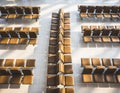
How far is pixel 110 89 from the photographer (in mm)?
7406

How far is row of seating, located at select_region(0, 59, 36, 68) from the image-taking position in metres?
7.81

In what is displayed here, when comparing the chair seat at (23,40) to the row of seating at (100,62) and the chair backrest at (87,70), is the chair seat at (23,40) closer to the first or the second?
the row of seating at (100,62)

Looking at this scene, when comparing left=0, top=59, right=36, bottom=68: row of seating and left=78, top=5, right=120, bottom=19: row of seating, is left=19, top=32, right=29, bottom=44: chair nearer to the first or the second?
left=0, top=59, right=36, bottom=68: row of seating

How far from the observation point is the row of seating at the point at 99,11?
10.5 meters

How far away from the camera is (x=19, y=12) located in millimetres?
10422

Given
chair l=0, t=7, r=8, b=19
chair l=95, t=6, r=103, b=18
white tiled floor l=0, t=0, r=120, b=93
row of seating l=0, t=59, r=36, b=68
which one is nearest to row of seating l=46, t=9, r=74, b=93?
white tiled floor l=0, t=0, r=120, b=93

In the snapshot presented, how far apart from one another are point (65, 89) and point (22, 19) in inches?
203

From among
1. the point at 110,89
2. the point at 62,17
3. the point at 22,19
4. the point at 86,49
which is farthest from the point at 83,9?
the point at 110,89

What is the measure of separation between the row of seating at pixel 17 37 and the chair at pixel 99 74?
120 inches

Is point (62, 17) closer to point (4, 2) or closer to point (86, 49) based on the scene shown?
point (86, 49)

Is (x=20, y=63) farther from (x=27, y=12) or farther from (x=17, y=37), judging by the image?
(x=27, y=12)

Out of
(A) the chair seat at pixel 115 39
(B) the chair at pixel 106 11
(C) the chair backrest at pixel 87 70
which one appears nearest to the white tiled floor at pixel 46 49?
Answer: (A) the chair seat at pixel 115 39

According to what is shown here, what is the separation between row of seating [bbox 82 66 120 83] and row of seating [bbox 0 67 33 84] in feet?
6.80

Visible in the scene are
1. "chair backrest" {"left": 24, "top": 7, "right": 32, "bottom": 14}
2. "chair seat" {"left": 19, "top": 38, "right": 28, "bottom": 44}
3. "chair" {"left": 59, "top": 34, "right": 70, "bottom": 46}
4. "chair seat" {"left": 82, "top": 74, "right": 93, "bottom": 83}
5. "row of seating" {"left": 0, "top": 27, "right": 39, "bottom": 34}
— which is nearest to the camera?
"chair seat" {"left": 82, "top": 74, "right": 93, "bottom": 83}
